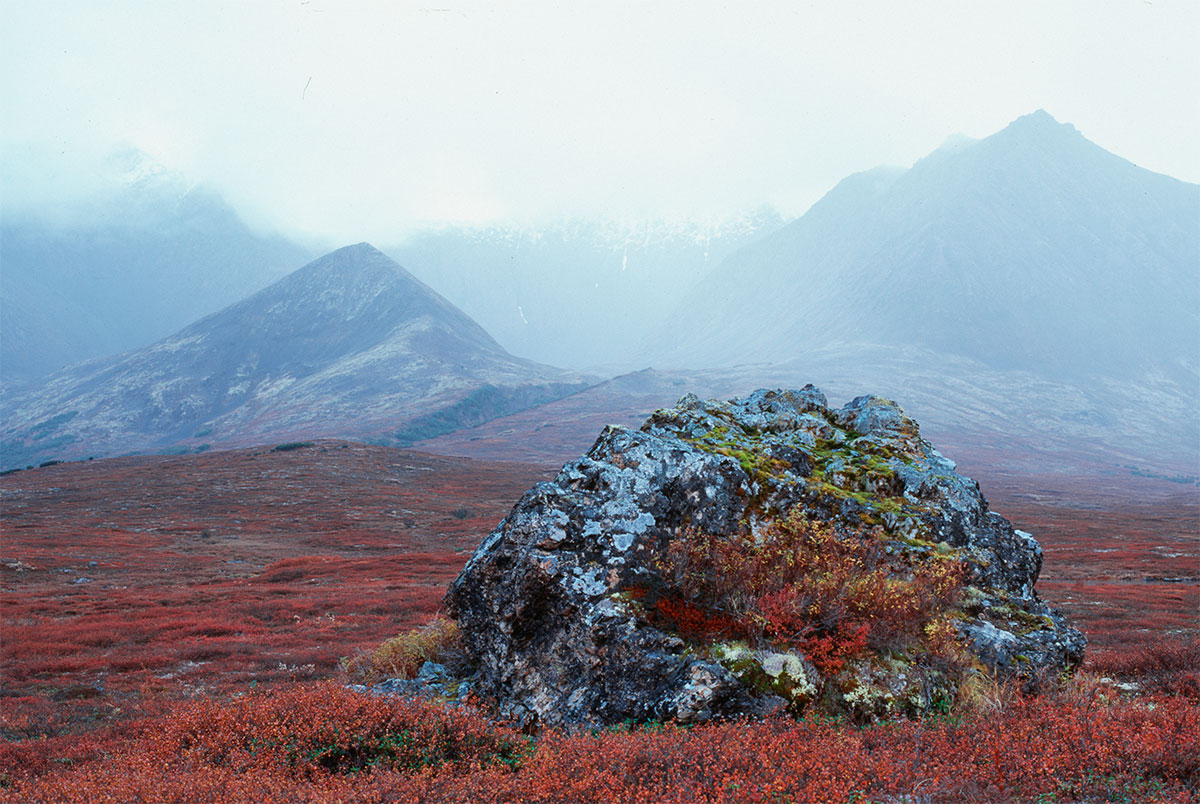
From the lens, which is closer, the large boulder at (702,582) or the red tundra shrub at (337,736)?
the red tundra shrub at (337,736)

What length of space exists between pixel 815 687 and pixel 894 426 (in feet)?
27.5

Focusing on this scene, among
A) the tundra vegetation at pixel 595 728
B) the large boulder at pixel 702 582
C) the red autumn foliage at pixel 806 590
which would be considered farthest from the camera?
the red autumn foliage at pixel 806 590

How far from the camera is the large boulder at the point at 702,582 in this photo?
28.1ft

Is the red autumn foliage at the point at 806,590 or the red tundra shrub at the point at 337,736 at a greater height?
the red autumn foliage at the point at 806,590

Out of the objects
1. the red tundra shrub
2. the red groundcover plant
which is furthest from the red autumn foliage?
the red tundra shrub

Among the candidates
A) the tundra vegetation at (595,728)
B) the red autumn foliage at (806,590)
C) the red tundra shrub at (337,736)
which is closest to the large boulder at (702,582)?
the red autumn foliage at (806,590)

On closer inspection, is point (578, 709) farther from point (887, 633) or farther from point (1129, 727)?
point (1129, 727)

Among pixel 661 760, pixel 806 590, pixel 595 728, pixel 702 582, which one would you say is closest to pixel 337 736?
pixel 595 728

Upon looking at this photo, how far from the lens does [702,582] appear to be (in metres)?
9.93

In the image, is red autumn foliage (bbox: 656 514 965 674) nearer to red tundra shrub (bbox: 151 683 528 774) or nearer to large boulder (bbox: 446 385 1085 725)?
large boulder (bbox: 446 385 1085 725)

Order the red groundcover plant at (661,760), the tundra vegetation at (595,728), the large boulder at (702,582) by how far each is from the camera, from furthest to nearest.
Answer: the large boulder at (702,582) → the tundra vegetation at (595,728) → the red groundcover plant at (661,760)

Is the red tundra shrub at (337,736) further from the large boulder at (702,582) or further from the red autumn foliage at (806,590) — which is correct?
the red autumn foliage at (806,590)

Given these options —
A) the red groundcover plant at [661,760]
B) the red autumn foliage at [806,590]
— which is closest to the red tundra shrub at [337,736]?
the red groundcover plant at [661,760]

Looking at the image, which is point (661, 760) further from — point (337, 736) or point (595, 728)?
point (337, 736)
